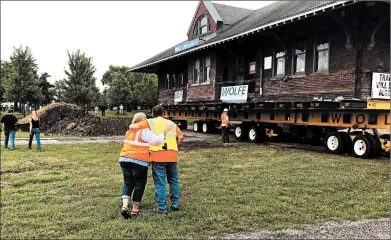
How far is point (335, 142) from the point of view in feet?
43.5

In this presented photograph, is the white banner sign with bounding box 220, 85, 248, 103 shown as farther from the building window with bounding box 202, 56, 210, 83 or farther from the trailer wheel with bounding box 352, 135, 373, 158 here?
the trailer wheel with bounding box 352, 135, 373, 158

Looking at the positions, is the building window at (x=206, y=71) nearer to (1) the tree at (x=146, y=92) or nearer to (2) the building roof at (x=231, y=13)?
(2) the building roof at (x=231, y=13)

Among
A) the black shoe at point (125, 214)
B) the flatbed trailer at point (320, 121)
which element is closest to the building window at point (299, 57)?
the flatbed trailer at point (320, 121)

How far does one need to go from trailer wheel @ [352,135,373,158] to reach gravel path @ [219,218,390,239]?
6.86m

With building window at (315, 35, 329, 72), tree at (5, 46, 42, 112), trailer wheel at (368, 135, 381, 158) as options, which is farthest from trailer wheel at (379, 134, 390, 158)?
tree at (5, 46, 42, 112)

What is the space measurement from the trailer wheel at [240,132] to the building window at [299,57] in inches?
152

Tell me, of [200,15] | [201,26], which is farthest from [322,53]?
[200,15]

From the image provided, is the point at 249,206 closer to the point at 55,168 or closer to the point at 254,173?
the point at 254,173

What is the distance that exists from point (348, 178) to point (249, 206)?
3502mm

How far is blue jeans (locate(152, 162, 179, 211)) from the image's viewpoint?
618 centimetres

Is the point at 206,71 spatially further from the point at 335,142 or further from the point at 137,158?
the point at 137,158

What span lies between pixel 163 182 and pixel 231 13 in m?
22.7

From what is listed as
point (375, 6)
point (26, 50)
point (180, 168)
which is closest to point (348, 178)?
point (180, 168)

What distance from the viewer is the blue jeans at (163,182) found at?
20.3 feet
